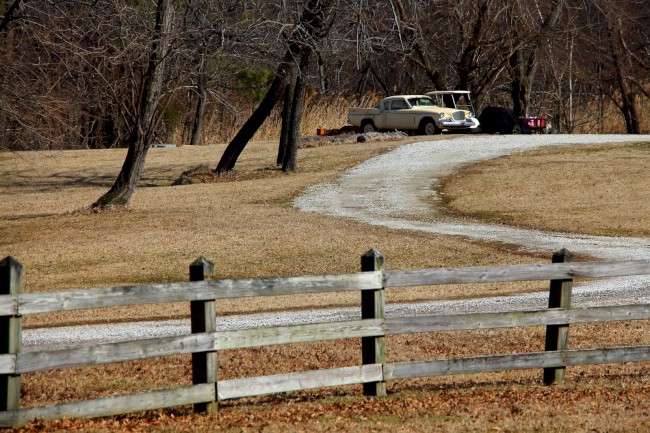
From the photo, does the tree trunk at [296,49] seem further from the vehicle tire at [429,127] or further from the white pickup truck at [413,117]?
the vehicle tire at [429,127]

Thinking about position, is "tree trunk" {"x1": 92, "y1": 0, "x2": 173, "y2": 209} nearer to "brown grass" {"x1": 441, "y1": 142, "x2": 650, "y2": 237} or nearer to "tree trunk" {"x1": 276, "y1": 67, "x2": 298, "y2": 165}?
"brown grass" {"x1": 441, "y1": 142, "x2": 650, "y2": 237}

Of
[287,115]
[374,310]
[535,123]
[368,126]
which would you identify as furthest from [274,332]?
[535,123]

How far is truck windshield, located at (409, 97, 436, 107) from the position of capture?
43219 millimetres

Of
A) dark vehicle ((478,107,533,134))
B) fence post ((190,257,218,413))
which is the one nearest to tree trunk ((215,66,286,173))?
dark vehicle ((478,107,533,134))

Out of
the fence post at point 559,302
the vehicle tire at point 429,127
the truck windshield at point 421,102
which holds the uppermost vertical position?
the truck windshield at point 421,102

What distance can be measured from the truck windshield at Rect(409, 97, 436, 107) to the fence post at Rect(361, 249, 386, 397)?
35.6 m

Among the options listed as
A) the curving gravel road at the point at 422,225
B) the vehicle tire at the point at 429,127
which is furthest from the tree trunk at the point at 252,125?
the vehicle tire at the point at 429,127

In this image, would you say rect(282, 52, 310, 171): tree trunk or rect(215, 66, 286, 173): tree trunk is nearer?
rect(282, 52, 310, 171): tree trunk

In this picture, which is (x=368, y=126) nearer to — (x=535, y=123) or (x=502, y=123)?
(x=502, y=123)

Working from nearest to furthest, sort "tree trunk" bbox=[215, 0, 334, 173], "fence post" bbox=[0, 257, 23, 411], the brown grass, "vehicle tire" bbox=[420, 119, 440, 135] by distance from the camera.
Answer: "fence post" bbox=[0, 257, 23, 411]
the brown grass
"tree trunk" bbox=[215, 0, 334, 173]
"vehicle tire" bbox=[420, 119, 440, 135]

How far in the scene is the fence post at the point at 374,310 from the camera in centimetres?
805

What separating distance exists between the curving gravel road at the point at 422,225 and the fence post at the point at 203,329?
481 cm

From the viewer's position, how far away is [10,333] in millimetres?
6715

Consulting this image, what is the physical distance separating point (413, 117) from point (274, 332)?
36014mm
